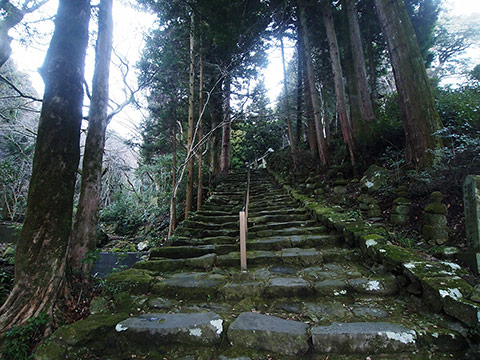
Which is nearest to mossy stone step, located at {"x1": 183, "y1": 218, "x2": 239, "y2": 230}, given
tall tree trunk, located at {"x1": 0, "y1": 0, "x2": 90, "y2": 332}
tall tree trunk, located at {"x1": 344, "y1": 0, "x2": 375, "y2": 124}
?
tall tree trunk, located at {"x1": 0, "y1": 0, "x2": 90, "y2": 332}

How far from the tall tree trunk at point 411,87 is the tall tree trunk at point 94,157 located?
5.13 metres

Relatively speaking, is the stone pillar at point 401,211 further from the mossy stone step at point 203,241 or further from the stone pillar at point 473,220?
the mossy stone step at point 203,241

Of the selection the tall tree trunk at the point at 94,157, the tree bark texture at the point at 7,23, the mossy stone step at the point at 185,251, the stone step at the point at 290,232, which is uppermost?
the tree bark texture at the point at 7,23

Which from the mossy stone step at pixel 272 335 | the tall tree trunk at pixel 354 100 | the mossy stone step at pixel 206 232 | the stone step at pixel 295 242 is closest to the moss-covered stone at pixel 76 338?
the mossy stone step at pixel 272 335

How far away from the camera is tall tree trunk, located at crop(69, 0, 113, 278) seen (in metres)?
2.91

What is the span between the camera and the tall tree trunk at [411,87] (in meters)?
4.07

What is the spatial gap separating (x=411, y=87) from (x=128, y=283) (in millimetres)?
5677

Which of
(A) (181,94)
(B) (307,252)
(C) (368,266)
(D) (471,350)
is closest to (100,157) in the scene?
(B) (307,252)

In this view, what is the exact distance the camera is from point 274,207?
616cm

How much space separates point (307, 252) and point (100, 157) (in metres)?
3.24

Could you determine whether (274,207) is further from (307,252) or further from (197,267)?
(197,267)

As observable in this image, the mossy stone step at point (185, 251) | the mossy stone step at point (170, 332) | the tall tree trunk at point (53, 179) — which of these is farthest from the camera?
the mossy stone step at point (185, 251)

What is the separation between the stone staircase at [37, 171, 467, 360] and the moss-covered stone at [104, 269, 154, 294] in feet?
0.03

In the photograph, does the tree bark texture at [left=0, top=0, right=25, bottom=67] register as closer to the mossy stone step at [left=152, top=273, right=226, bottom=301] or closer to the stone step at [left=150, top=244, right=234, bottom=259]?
the stone step at [left=150, top=244, right=234, bottom=259]
